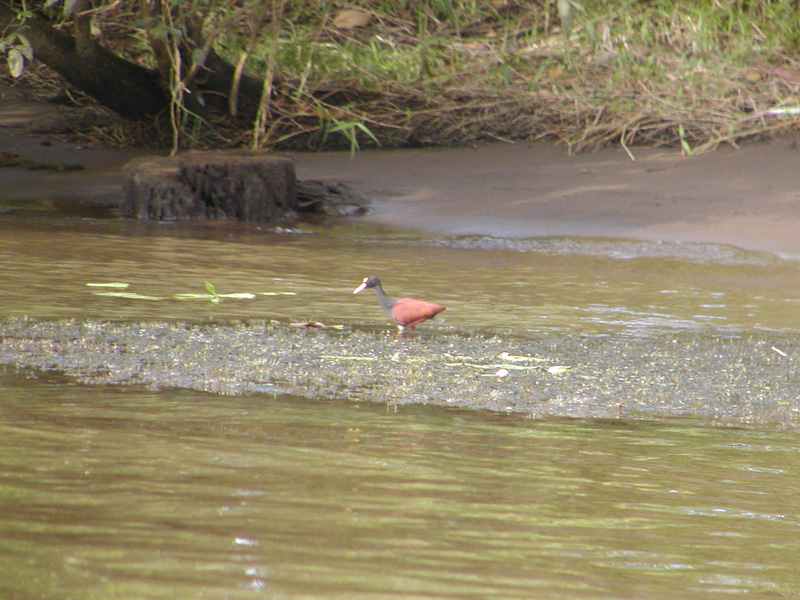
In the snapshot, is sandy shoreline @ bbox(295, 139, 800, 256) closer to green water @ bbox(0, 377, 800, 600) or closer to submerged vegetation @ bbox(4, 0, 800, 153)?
submerged vegetation @ bbox(4, 0, 800, 153)

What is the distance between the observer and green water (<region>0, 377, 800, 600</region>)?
1.68 metres

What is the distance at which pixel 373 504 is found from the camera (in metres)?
2.08

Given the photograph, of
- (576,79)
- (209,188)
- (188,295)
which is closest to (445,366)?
(188,295)

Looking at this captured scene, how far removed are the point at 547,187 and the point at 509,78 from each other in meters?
2.67

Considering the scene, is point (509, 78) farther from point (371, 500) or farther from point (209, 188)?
point (371, 500)

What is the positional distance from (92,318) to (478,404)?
6.75ft

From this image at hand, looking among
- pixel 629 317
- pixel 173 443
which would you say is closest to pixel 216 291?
pixel 629 317

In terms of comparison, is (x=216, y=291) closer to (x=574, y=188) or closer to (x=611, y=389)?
(x=611, y=389)

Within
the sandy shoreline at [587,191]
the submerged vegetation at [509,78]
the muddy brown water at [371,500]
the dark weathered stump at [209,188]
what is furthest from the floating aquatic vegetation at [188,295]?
the submerged vegetation at [509,78]

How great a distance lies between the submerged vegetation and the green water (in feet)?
26.2

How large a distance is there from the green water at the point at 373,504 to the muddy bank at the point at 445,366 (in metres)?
0.28

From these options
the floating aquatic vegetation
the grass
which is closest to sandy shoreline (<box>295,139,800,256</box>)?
the grass

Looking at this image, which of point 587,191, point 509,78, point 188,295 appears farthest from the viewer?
point 509,78

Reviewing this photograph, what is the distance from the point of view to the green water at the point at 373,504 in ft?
5.50
